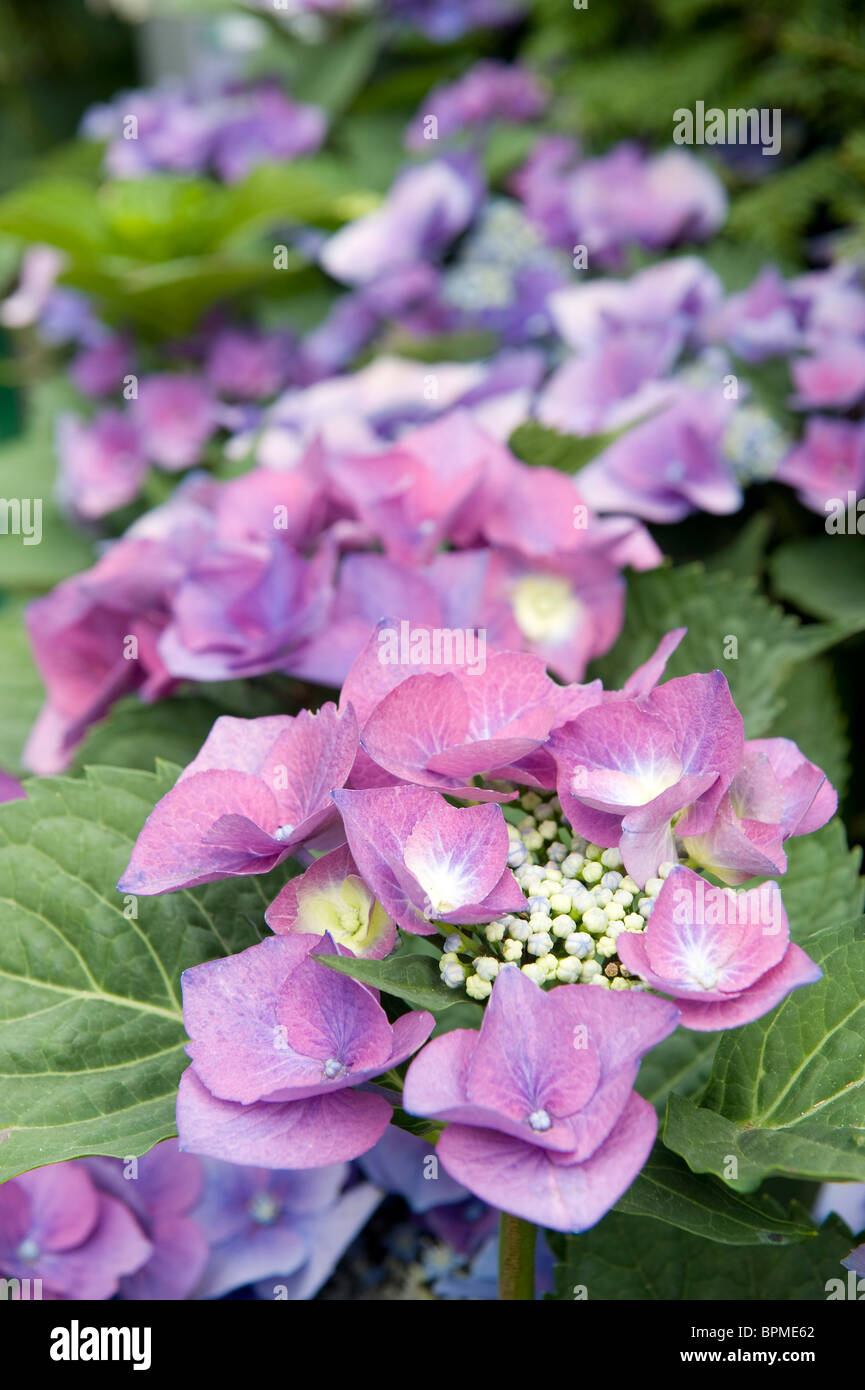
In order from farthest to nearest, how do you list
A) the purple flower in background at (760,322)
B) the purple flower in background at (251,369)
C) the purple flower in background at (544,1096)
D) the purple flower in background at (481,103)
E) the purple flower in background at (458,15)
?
the purple flower in background at (458,15) < the purple flower in background at (481,103) < the purple flower in background at (251,369) < the purple flower in background at (760,322) < the purple flower in background at (544,1096)

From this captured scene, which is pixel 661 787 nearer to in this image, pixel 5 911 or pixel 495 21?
pixel 5 911

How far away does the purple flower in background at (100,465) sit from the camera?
112cm

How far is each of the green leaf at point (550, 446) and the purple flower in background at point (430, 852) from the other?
41 centimetres

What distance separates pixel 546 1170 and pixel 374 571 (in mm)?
345

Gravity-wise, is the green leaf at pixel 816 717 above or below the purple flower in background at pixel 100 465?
below

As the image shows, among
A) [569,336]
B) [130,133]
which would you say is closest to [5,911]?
[569,336]

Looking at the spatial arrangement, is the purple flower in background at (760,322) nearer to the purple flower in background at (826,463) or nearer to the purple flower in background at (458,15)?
the purple flower in background at (826,463)

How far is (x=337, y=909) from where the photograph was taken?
40 centimetres

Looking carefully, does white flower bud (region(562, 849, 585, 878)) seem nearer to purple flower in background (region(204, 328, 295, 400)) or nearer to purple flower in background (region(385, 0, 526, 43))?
purple flower in background (region(204, 328, 295, 400))

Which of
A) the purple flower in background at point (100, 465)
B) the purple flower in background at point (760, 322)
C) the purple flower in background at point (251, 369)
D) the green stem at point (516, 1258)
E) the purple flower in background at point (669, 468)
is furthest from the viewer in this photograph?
the purple flower in background at point (251, 369)

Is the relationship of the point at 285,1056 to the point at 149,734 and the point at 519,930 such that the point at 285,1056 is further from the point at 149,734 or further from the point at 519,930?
the point at 149,734

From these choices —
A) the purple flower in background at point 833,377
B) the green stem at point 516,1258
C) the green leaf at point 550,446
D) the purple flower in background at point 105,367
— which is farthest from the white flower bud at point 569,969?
the purple flower in background at point 105,367

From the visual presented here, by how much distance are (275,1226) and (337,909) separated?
302 mm
